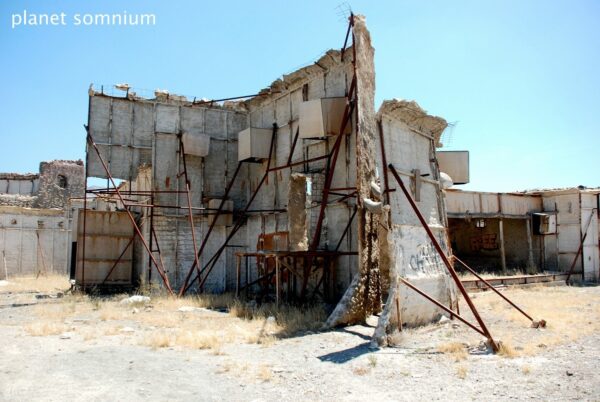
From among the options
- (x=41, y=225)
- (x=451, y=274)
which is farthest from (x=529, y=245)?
(x=41, y=225)

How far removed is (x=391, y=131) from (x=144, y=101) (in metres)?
10.5

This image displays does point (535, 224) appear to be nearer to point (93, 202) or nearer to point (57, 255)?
point (93, 202)

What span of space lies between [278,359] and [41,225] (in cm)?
2392

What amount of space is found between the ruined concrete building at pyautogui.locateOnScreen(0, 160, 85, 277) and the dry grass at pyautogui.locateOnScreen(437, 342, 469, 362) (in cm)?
2454

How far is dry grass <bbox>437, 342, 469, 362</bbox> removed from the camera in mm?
7612

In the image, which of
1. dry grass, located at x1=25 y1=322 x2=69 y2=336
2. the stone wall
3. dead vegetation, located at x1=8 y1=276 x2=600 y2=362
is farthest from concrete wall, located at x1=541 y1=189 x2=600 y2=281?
the stone wall

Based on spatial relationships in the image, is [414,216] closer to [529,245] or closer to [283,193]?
[283,193]

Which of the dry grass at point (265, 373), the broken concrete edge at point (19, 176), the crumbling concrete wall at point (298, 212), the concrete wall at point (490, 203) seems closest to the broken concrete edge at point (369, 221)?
the dry grass at point (265, 373)

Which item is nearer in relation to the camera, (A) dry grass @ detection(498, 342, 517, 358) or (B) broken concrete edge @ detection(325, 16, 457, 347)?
(A) dry grass @ detection(498, 342, 517, 358)

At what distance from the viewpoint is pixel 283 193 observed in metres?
16.6

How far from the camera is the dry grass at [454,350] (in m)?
7.61

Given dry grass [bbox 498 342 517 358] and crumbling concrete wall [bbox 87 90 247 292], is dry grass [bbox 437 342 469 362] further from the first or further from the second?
crumbling concrete wall [bbox 87 90 247 292]

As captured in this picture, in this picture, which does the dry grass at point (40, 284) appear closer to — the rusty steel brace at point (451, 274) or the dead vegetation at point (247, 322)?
the dead vegetation at point (247, 322)

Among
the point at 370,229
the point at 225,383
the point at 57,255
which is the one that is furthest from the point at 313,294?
the point at 57,255
